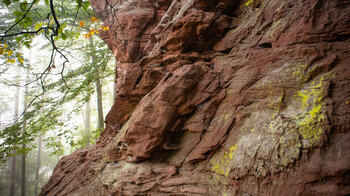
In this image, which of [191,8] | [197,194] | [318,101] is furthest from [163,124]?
[191,8]

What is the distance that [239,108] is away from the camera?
4.32 metres

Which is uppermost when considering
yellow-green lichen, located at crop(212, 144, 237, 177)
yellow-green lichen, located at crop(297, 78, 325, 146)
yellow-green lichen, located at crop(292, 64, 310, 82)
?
yellow-green lichen, located at crop(292, 64, 310, 82)

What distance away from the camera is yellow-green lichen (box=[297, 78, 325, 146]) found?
9.84ft

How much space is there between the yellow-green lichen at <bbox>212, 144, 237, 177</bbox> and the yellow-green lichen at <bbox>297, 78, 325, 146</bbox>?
136cm

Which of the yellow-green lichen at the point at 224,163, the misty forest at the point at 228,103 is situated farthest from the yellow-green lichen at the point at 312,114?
the yellow-green lichen at the point at 224,163

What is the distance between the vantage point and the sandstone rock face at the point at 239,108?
119 inches

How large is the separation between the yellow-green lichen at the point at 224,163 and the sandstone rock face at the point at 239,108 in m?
0.02

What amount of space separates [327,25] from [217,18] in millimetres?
2824

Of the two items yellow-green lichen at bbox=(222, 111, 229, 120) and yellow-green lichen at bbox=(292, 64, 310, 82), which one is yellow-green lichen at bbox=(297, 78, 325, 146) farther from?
yellow-green lichen at bbox=(222, 111, 229, 120)

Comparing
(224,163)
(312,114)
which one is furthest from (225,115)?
(312,114)

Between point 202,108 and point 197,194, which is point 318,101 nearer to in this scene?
point 202,108

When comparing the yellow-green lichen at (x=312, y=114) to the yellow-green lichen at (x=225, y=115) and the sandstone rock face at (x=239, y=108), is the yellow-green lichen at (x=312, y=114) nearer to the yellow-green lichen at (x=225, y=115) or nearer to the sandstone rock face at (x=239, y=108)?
the sandstone rock face at (x=239, y=108)

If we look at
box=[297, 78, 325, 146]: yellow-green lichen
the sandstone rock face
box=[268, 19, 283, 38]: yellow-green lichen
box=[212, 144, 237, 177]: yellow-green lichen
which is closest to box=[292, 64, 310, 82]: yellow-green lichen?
the sandstone rock face

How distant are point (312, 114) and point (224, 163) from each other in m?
1.94
